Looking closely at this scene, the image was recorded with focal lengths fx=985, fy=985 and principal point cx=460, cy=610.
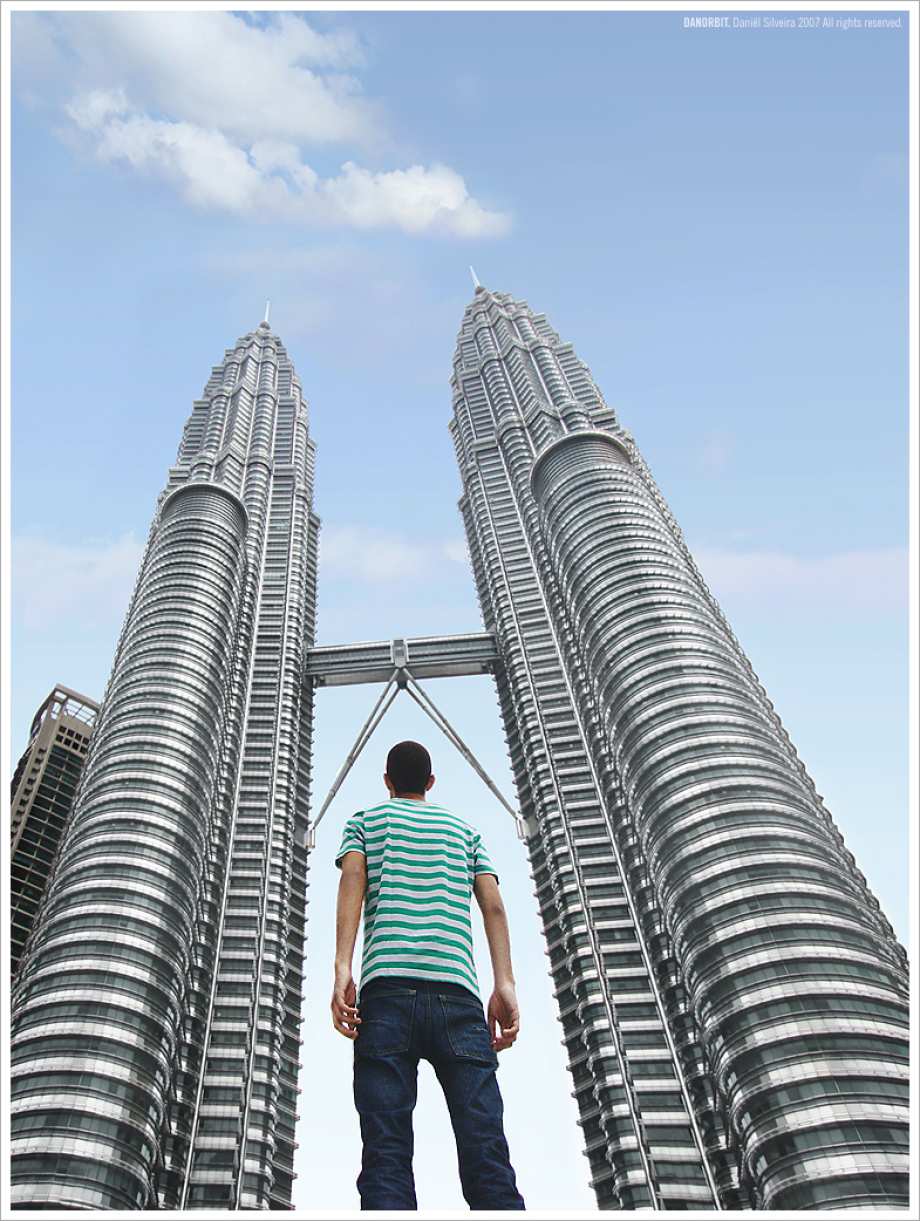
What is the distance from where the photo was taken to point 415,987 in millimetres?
10211

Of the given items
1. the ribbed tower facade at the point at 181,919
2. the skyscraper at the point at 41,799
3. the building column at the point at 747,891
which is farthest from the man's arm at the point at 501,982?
the skyscraper at the point at 41,799

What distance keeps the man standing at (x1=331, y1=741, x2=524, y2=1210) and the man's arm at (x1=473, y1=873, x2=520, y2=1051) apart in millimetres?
14

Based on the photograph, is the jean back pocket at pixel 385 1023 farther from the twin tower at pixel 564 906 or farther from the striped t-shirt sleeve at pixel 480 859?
the twin tower at pixel 564 906

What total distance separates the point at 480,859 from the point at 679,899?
98669 millimetres

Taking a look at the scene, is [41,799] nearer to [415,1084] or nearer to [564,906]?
[564,906]

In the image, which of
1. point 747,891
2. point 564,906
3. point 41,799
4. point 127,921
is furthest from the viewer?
point 41,799

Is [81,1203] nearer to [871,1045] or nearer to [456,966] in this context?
[871,1045]

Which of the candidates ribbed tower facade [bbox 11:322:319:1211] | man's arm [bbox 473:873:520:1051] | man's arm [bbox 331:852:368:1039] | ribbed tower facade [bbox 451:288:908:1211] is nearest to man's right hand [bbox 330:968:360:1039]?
man's arm [bbox 331:852:368:1039]

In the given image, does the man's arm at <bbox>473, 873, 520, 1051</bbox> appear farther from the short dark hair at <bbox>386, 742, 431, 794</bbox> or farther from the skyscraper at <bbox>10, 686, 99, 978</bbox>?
the skyscraper at <bbox>10, 686, 99, 978</bbox>

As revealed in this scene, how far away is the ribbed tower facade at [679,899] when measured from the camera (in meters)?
84.8

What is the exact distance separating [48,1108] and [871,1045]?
72877mm

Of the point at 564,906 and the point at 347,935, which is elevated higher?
the point at 564,906

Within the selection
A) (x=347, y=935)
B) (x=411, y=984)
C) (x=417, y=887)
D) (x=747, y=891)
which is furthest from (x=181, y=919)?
(x=411, y=984)

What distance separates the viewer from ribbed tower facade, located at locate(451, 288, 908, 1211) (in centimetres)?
8481
